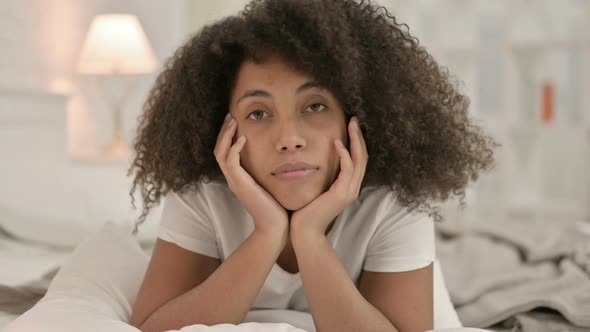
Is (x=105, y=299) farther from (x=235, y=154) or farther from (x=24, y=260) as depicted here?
(x=24, y=260)

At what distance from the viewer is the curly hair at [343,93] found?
49.0 inches

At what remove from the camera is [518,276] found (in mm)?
1899

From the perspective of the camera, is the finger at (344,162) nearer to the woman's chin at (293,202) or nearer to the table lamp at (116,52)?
the woman's chin at (293,202)

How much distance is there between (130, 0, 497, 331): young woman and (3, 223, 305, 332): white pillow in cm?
9

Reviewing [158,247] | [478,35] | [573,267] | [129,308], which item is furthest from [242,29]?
[478,35]

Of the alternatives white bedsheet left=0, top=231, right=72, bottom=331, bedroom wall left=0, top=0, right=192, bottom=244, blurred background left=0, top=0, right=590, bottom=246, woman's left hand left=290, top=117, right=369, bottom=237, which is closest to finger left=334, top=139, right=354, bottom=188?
woman's left hand left=290, top=117, right=369, bottom=237

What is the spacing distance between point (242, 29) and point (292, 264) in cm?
42

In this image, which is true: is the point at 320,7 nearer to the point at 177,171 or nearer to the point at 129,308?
the point at 177,171

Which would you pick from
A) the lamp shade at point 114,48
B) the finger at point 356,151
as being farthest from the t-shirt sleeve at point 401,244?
the lamp shade at point 114,48

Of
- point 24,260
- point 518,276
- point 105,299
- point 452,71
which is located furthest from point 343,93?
point 452,71

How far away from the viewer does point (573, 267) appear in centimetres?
194

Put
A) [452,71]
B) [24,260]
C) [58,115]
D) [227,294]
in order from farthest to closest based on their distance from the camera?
1. [452,71]
2. [58,115]
3. [24,260]
4. [227,294]

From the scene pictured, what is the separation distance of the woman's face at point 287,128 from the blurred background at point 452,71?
177 centimetres

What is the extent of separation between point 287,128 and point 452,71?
10.9 ft
